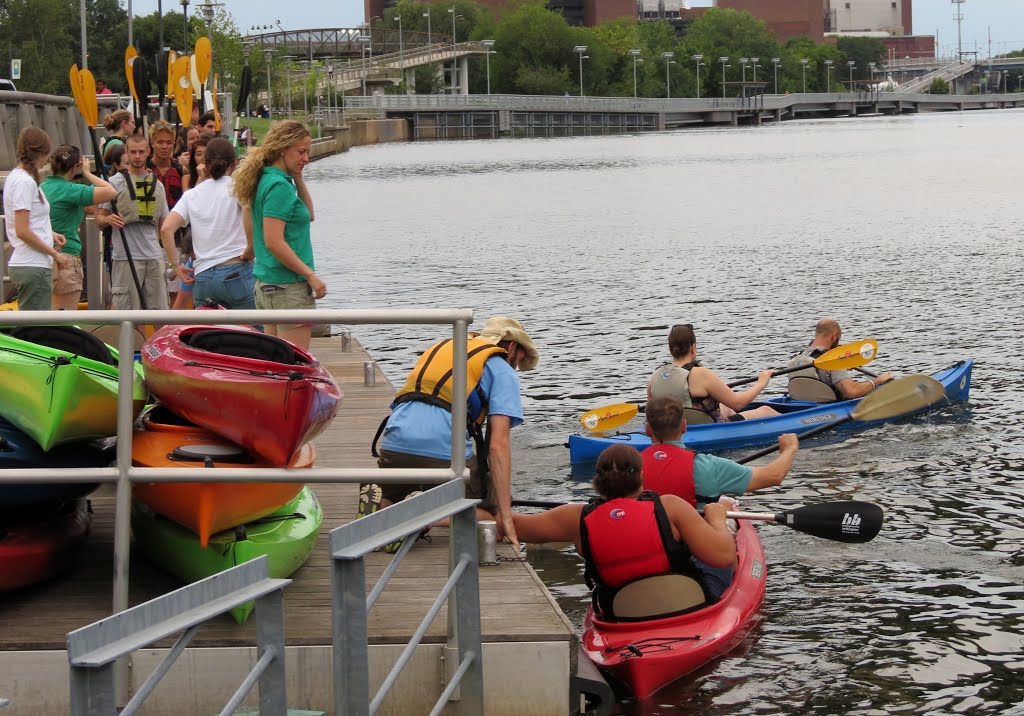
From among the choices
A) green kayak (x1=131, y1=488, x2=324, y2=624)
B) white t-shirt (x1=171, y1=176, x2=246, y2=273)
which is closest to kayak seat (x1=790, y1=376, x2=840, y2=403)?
white t-shirt (x1=171, y1=176, x2=246, y2=273)

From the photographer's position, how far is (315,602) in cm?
599

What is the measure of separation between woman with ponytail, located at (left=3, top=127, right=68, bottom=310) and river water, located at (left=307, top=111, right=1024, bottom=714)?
163 inches

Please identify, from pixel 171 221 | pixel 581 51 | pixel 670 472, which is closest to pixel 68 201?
pixel 171 221

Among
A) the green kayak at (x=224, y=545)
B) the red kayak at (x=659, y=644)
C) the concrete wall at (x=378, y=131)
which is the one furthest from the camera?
the concrete wall at (x=378, y=131)

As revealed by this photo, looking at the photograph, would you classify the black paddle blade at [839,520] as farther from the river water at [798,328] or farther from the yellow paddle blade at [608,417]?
the yellow paddle blade at [608,417]

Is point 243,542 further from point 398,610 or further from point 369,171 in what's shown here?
point 369,171

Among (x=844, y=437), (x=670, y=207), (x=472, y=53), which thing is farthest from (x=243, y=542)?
(x=472, y=53)

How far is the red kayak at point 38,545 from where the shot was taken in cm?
580

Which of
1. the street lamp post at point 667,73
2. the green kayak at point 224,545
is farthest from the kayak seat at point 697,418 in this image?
the street lamp post at point 667,73

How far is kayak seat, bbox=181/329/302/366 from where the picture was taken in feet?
19.5

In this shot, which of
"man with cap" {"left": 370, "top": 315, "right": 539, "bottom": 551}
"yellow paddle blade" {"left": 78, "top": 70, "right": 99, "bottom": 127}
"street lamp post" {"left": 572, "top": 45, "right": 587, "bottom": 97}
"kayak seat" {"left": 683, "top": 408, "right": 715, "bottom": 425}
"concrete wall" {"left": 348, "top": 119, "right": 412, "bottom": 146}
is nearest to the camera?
"man with cap" {"left": 370, "top": 315, "right": 539, "bottom": 551}

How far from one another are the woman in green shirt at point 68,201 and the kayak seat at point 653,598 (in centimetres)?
537

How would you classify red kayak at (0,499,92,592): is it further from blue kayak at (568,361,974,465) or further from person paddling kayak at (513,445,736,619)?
blue kayak at (568,361,974,465)

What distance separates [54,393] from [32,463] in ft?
1.13
